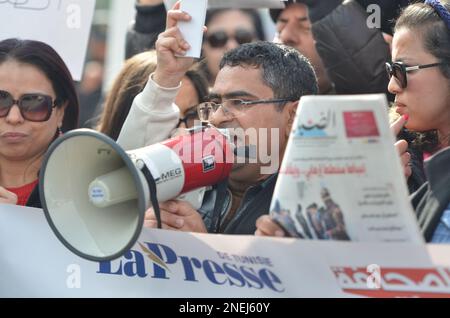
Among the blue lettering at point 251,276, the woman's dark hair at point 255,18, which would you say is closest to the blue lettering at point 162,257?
the blue lettering at point 251,276

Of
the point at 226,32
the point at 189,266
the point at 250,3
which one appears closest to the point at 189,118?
the point at 250,3

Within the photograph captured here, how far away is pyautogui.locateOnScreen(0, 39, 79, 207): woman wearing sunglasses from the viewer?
354 cm

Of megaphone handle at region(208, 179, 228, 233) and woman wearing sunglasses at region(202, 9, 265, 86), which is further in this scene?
woman wearing sunglasses at region(202, 9, 265, 86)

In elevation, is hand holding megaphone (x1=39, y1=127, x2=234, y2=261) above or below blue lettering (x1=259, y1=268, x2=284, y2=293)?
Answer: above

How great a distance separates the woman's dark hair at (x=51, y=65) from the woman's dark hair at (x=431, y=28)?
1.29 m

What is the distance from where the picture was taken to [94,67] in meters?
8.58

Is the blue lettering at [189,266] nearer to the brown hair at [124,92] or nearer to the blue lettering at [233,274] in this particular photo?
the blue lettering at [233,274]

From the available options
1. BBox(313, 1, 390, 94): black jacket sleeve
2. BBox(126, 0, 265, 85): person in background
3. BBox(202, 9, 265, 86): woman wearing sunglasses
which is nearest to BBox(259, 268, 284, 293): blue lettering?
BBox(313, 1, 390, 94): black jacket sleeve

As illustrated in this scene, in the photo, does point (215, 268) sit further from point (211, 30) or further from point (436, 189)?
point (211, 30)

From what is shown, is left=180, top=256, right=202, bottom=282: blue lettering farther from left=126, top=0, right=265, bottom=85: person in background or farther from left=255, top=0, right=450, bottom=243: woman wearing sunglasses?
left=126, top=0, right=265, bottom=85: person in background

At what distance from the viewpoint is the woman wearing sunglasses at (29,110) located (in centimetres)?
354

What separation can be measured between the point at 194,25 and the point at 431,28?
0.79 meters

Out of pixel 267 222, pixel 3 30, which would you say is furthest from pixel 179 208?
pixel 3 30
